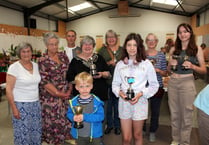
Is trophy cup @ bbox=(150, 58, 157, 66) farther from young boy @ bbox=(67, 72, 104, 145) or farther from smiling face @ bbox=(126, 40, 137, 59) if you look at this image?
young boy @ bbox=(67, 72, 104, 145)

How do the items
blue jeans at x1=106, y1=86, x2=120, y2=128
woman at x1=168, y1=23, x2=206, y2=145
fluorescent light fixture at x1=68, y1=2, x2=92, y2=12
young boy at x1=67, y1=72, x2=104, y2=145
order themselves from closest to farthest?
young boy at x1=67, y1=72, x2=104, y2=145, woman at x1=168, y1=23, x2=206, y2=145, blue jeans at x1=106, y1=86, x2=120, y2=128, fluorescent light fixture at x1=68, y1=2, x2=92, y2=12

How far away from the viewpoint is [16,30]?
8.08 metres

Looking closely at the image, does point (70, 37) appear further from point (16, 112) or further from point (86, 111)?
point (86, 111)

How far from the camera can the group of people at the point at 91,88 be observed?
1764mm

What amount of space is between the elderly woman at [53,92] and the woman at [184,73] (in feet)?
3.97

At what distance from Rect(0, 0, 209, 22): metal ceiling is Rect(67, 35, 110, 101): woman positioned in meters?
6.38

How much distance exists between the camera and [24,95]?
200cm

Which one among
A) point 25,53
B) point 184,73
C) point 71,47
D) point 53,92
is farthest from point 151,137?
point 25,53

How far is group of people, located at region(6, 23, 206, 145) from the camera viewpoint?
1.76 m

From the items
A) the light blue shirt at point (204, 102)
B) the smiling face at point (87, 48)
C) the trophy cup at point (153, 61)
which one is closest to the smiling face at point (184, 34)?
the trophy cup at point (153, 61)

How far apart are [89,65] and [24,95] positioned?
721mm

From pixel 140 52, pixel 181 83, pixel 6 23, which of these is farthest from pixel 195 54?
pixel 6 23

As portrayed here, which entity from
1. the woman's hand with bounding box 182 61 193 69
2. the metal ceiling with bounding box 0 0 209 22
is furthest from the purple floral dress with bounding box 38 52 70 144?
the metal ceiling with bounding box 0 0 209 22

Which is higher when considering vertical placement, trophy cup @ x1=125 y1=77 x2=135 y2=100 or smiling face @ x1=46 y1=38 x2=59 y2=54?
smiling face @ x1=46 y1=38 x2=59 y2=54
